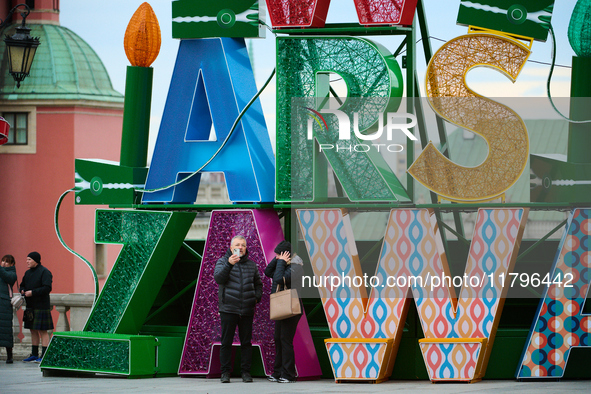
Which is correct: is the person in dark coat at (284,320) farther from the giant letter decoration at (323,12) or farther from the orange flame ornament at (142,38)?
the orange flame ornament at (142,38)

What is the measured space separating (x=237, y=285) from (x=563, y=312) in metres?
3.71

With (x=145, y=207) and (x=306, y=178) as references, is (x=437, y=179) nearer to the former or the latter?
(x=306, y=178)

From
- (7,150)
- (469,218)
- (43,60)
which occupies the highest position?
(43,60)

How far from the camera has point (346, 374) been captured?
1118 cm

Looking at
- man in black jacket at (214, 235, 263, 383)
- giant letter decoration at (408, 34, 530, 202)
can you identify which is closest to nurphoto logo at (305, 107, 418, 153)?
giant letter decoration at (408, 34, 530, 202)

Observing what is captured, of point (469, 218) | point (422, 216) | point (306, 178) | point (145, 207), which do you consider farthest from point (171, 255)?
point (469, 218)

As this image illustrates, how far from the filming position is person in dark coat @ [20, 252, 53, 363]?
13.9 m

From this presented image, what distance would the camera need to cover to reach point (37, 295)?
13.9m

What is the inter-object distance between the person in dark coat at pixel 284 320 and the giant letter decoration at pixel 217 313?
281 mm

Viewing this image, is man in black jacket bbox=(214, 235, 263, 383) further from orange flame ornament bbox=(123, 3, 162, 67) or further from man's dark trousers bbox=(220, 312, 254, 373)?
orange flame ornament bbox=(123, 3, 162, 67)

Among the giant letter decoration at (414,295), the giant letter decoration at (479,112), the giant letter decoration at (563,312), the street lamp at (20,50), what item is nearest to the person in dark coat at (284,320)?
the giant letter decoration at (414,295)

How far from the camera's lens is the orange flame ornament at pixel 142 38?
12705mm

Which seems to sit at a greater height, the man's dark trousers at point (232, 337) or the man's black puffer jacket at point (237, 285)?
the man's black puffer jacket at point (237, 285)

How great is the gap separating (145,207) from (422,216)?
3576 mm
